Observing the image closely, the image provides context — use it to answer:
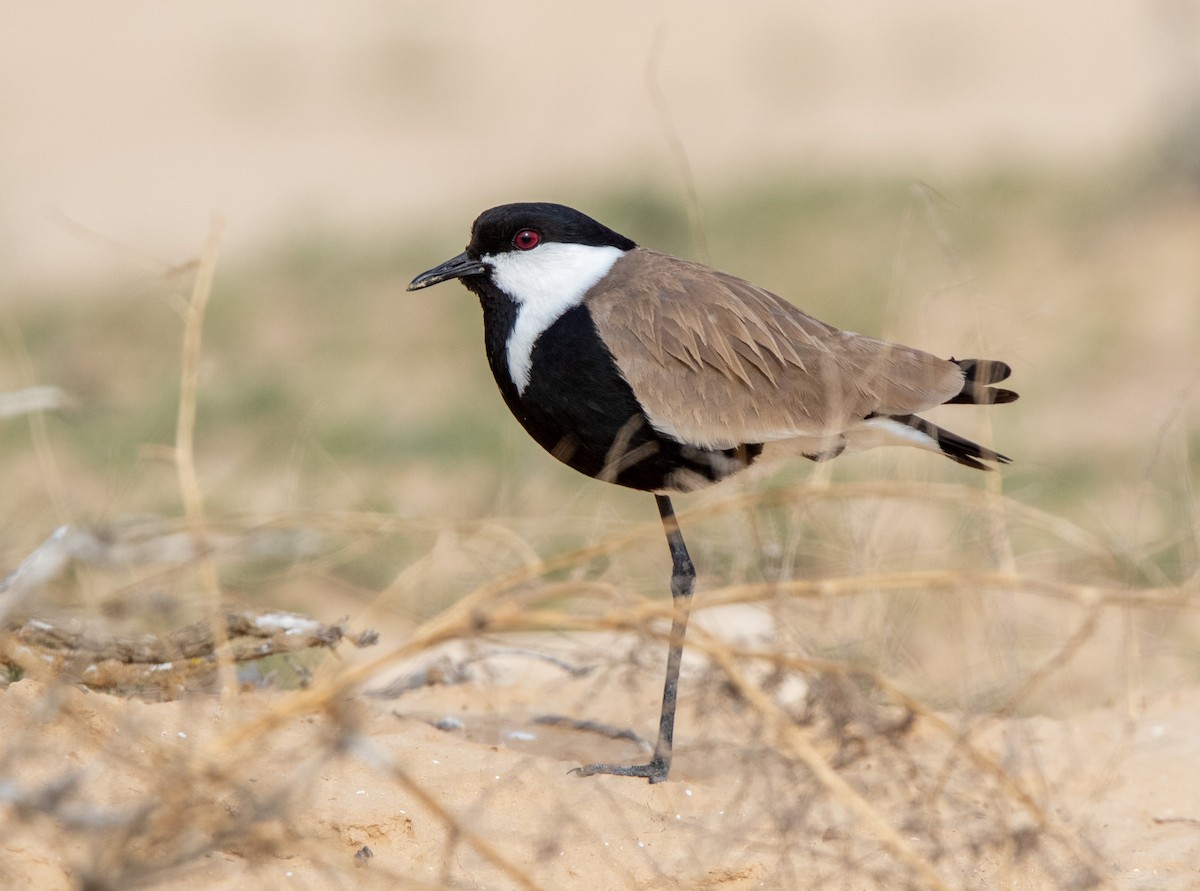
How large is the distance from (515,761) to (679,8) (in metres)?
19.6

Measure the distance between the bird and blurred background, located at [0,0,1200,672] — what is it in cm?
18

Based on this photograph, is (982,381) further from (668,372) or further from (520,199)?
(520,199)

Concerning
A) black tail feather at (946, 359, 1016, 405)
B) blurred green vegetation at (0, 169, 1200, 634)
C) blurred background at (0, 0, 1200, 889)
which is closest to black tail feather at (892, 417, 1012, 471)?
black tail feather at (946, 359, 1016, 405)

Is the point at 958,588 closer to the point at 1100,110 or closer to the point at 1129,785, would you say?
the point at 1129,785

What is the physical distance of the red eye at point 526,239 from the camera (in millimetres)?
4281

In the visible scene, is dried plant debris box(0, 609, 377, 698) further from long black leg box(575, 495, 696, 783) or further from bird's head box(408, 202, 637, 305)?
bird's head box(408, 202, 637, 305)

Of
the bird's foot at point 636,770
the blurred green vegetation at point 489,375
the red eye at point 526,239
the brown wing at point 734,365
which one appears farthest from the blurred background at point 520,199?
the bird's foot at point 636,770

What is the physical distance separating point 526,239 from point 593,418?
639mm

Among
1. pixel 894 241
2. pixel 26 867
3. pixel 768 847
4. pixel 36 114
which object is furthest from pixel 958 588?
pixel 36 114

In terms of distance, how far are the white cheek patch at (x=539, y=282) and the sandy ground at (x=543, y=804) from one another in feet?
2.93

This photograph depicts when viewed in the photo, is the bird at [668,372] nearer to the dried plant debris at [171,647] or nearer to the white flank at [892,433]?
the white flank at [892,433]

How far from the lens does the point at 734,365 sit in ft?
13.6

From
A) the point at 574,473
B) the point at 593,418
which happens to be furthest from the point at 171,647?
the point at 574,473

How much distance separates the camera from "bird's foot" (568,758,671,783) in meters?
3.91
